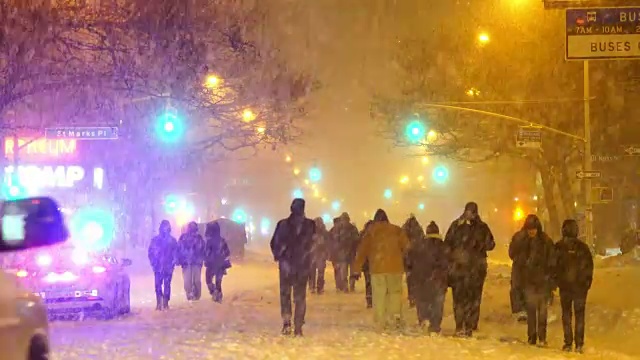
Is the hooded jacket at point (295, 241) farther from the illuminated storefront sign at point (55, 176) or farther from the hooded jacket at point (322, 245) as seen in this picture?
the illuminated storefront sign at point (55, 176)

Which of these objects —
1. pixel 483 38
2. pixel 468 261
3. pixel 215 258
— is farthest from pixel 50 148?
pixel 468 261

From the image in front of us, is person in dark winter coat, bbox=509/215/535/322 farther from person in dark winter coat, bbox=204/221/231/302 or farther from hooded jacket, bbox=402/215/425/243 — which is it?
person in dark winter coat, bbox=204/221/231/302

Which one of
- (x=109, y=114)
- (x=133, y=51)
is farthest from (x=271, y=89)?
(x=133, y=51)

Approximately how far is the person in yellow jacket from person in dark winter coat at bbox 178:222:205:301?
21.0ft

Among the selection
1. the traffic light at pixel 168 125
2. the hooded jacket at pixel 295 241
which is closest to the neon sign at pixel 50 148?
the traffic light at pixel 168 125

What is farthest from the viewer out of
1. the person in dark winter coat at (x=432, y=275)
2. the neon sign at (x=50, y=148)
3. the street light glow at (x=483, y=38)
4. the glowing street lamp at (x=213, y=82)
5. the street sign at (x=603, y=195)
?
the neon sign at (x=50, y=148)

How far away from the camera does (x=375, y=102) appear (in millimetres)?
33094

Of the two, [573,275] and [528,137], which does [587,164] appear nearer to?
[528,137]

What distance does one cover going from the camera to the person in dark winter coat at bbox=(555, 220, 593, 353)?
11.2m

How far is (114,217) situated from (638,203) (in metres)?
23.8

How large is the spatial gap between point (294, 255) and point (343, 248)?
355 inches

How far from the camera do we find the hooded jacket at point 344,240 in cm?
2077

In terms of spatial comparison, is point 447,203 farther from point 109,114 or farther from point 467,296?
point 467,296

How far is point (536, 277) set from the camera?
11.9 m
